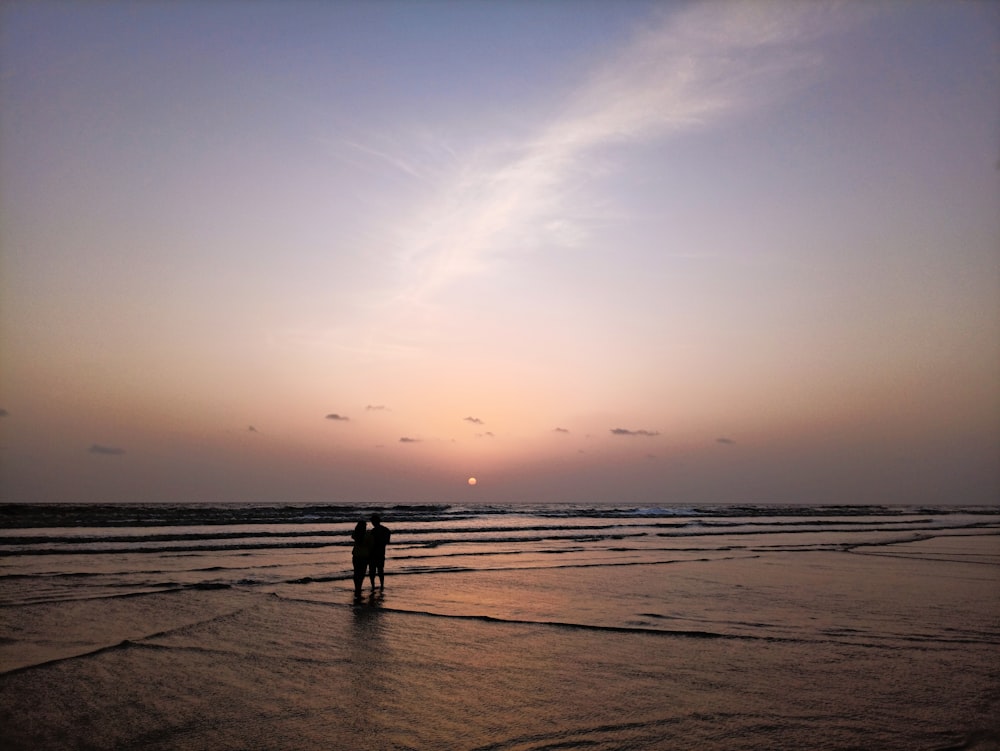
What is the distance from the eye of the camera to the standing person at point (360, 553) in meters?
16.7

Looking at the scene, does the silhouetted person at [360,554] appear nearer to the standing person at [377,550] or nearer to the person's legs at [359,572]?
the person's legs at [359,572]

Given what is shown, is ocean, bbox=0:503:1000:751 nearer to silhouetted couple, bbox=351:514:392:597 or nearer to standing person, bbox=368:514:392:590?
standing person, bbox=368:514:392:590

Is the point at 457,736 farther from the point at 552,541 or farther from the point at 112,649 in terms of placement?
the point at 552,541

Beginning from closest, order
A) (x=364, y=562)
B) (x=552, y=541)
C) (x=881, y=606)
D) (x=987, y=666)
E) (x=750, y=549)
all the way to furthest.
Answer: (x=987, y=666)
(x=881, y=606)
(x=364, y=562)
(x=750, y=549)
(x=552, y=541)

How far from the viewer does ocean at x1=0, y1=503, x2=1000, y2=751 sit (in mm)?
7066

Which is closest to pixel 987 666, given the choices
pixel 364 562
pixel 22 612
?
pixel 364 562

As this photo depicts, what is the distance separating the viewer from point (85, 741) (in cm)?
692

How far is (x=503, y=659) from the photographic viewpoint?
10.1m

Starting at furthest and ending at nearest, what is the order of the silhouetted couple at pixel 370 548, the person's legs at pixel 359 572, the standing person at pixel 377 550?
the standing person at pixel 377 550 → the silhouetted couple at pixel 370 548 → the person's legs at pixel 359 572

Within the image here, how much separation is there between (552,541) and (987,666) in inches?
1196

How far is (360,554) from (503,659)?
7.94 meters

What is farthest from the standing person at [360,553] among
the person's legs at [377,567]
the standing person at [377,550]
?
the person's legs at [377,567]

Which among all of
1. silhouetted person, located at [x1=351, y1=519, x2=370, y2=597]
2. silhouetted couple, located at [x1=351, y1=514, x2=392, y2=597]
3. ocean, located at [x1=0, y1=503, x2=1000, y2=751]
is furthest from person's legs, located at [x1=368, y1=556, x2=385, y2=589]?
ocean, located at [x1=0, y1=503, x2=1000, y2=751]

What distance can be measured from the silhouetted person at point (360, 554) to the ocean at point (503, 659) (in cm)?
43
